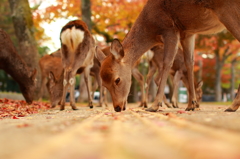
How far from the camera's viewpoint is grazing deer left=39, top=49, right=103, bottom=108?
8711 mm

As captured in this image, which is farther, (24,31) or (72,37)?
(24,31)

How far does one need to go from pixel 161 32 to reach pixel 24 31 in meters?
10.6

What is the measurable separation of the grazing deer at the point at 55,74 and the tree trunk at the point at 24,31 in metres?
1.75

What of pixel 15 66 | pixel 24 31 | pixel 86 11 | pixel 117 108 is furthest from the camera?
pixel 86 11

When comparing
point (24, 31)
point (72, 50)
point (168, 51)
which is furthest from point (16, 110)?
point (24, 31)

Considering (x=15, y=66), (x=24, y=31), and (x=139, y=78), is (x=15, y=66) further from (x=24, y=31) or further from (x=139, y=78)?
(x=24, y=31)

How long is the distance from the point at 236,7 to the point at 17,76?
306 inches

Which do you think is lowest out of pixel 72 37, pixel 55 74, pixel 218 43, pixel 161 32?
pixel 55 74

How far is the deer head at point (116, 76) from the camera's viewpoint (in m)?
5.19

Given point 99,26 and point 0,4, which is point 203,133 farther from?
point 0,4

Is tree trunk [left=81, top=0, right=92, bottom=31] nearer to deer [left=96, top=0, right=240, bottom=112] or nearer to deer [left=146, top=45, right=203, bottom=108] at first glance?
deer [left=146, top=45, right=203, bottom=108]

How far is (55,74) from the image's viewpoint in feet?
37.2

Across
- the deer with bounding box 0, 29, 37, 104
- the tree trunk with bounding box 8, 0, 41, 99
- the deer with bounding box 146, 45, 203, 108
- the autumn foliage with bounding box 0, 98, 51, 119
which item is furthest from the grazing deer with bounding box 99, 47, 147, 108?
the tree trunk with bounding box 8, 0, 41, 99

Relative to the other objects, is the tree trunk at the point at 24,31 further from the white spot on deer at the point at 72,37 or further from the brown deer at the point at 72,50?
the white spot on deer at the point at 72,37
